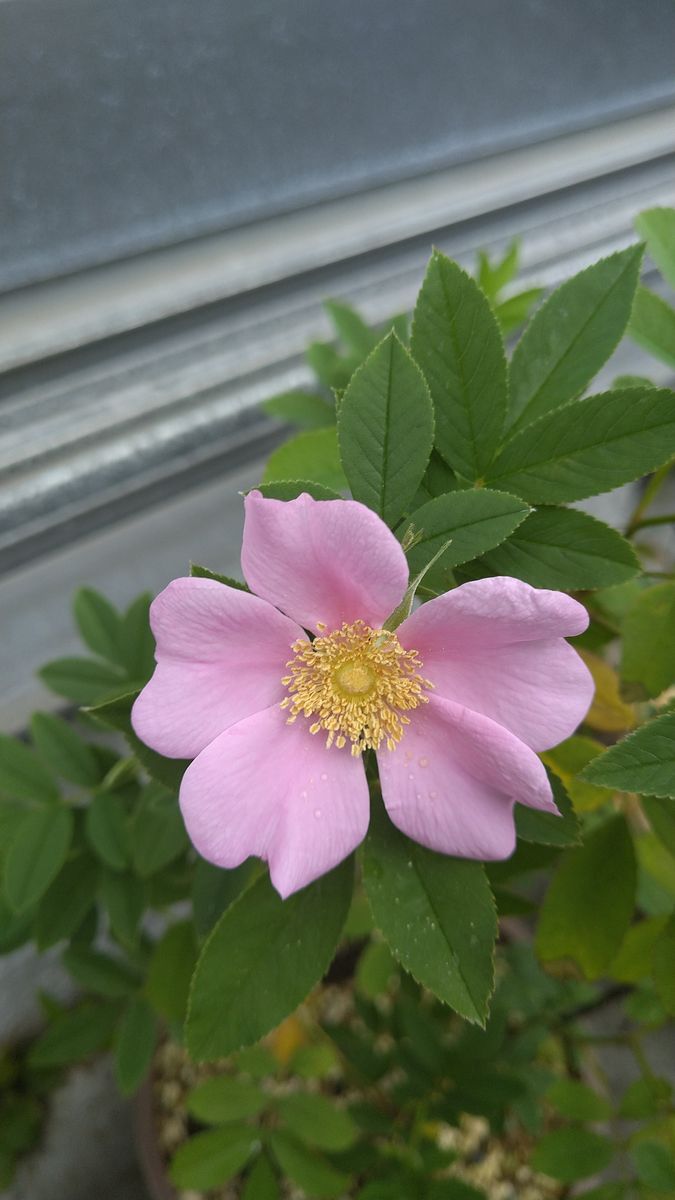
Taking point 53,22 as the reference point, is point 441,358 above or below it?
below

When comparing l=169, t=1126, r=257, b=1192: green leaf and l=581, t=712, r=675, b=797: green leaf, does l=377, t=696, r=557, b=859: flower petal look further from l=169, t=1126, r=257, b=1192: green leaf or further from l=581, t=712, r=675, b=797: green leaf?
l=169, t=1126, r=257, b=1192: green leaf

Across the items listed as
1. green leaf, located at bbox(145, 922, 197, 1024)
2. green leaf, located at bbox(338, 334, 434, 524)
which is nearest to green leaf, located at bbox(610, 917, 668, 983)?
green leaf, located at bbox(145, 922, 197, 1024)

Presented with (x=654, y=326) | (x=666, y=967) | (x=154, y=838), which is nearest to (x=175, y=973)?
(x=154, y=838)

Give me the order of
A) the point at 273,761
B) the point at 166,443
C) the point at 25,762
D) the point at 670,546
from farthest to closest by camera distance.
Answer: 1. the point at 670,546
2. the point at 166,443
3. the point at 25,762
4. the point at 273,761

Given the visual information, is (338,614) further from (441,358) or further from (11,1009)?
(11,1009)

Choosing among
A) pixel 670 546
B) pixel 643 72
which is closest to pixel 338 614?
pixel 643 72

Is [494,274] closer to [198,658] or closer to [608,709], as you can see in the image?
[608,709]

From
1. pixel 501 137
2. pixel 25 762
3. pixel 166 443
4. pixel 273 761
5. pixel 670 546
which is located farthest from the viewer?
pixel 670 546

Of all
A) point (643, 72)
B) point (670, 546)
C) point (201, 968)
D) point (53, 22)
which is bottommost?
point (670, 546)

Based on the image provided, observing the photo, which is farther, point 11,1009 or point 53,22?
point 11,1009
